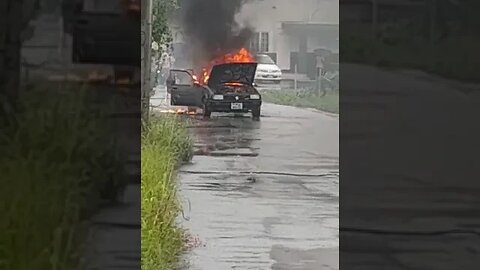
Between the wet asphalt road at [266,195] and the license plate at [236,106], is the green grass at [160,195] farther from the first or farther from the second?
the license plate at [236,106]

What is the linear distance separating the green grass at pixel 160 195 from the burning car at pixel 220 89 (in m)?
0.09

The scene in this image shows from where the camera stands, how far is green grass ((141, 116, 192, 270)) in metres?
1.94

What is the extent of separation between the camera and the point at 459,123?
192 centimetres

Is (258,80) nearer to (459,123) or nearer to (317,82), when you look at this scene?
(317,82)

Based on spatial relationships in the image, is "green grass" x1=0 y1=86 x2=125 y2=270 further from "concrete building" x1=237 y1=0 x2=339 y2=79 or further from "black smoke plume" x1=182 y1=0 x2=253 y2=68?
"concrete building" x1=237 y1=0 x2=339 y2=79

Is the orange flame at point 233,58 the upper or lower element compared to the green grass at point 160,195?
upper

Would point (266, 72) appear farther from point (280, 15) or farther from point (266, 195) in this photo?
point (266, 195)

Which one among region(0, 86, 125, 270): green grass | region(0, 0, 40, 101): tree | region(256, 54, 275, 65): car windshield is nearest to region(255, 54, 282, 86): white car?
region(256, 54, 275, 65): car windshield

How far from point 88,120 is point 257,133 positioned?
44 centimetres

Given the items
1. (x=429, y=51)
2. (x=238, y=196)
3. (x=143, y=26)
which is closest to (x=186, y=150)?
(x=238, y=196)

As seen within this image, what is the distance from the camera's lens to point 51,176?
1865 millimetres

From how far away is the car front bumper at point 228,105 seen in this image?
1977 millimetres

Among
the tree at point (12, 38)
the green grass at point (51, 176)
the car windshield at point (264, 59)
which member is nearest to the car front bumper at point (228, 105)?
the car windshield at point (264, 59)

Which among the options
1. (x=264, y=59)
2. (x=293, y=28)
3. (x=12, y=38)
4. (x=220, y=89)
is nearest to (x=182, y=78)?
(x=220, y=89)
